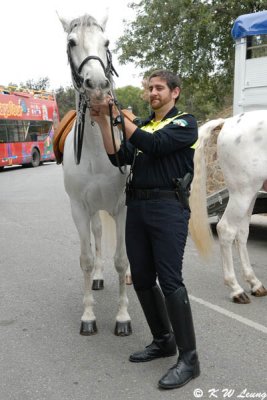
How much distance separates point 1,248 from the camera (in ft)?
20.9

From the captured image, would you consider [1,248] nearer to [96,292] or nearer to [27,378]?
[96,292]

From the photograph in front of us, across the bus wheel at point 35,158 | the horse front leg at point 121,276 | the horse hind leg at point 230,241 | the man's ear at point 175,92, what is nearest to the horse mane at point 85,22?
the man's ear at point 175,92

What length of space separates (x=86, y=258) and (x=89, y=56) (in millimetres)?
1639

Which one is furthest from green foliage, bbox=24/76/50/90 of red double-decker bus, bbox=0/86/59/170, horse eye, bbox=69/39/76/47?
horse eye, bbox=69/39/76/47

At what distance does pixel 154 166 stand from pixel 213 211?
3.46 meters

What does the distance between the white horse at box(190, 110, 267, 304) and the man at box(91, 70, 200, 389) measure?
56.7 inches

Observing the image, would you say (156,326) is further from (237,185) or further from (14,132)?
(14,132)

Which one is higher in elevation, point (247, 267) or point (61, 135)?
point (61, 135)

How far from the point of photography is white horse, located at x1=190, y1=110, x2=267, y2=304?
13.6 ft

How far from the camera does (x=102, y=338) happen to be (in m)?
3.53

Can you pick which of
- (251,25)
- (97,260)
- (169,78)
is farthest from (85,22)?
(251,25)

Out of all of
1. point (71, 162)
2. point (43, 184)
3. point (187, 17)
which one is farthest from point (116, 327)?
point (187, 17)

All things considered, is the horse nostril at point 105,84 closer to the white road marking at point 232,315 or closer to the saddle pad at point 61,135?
the saddle pad at point 61,135

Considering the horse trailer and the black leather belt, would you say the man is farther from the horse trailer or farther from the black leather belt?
the horse trailer
